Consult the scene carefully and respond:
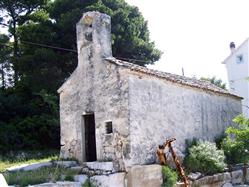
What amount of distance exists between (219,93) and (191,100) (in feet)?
8.35

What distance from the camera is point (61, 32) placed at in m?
23.5

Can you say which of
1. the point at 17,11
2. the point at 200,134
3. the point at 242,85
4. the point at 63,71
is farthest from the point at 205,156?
the point at 17,11

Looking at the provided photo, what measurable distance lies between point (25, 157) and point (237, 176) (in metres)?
9.25

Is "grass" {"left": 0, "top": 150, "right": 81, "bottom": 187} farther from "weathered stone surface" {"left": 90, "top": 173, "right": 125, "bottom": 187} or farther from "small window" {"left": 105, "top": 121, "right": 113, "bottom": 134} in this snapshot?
"small window" {"left": 105, "top": 121, "right": 113, "bottom": 134}

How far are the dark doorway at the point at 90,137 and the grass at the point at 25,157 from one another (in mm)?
1636

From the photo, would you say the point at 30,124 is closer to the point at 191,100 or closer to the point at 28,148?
the point at 28,148

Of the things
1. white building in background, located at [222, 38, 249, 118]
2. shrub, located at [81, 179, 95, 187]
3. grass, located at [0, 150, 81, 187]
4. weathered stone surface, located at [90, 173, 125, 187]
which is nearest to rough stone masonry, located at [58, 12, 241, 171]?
weathered stone surface, located at [90, 173, 125, 187]

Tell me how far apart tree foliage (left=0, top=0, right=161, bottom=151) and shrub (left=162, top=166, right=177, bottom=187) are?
10.3 m

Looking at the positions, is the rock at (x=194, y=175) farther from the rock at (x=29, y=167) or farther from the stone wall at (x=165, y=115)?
the rock at (x=29, y=167)

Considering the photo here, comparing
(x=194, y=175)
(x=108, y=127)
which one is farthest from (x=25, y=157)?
(x=194, y=175)

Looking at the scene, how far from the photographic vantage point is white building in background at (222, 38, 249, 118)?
2710 cm

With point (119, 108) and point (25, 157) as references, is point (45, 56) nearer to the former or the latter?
point (25, 157)

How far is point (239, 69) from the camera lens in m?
27.6

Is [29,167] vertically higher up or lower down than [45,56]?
lower down
